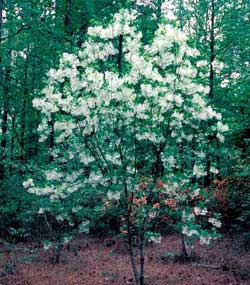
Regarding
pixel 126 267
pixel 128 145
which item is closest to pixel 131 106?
pixel 128 145

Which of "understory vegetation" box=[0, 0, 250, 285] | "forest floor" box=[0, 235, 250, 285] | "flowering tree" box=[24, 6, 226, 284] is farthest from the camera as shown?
"forest floor" box=[0, 235, 250, 285]

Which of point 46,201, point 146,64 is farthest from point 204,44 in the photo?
point 146,64

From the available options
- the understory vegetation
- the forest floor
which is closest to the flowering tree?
the understory vegetation

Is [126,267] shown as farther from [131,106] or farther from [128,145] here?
[131,106]

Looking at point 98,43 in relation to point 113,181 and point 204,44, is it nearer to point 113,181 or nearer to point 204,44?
point 113,181

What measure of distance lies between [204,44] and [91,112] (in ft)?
41.2

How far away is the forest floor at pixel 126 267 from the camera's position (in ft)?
28.1

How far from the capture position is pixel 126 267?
9828 millimetres

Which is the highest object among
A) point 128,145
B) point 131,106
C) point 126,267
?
point 131,106

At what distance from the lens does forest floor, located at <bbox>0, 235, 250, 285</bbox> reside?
8.58 meters

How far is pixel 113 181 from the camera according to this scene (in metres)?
6.44

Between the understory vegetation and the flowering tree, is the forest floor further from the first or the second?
the flowering tree

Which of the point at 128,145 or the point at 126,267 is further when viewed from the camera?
the point at 126,267

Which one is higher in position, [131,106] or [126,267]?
[131,106]
